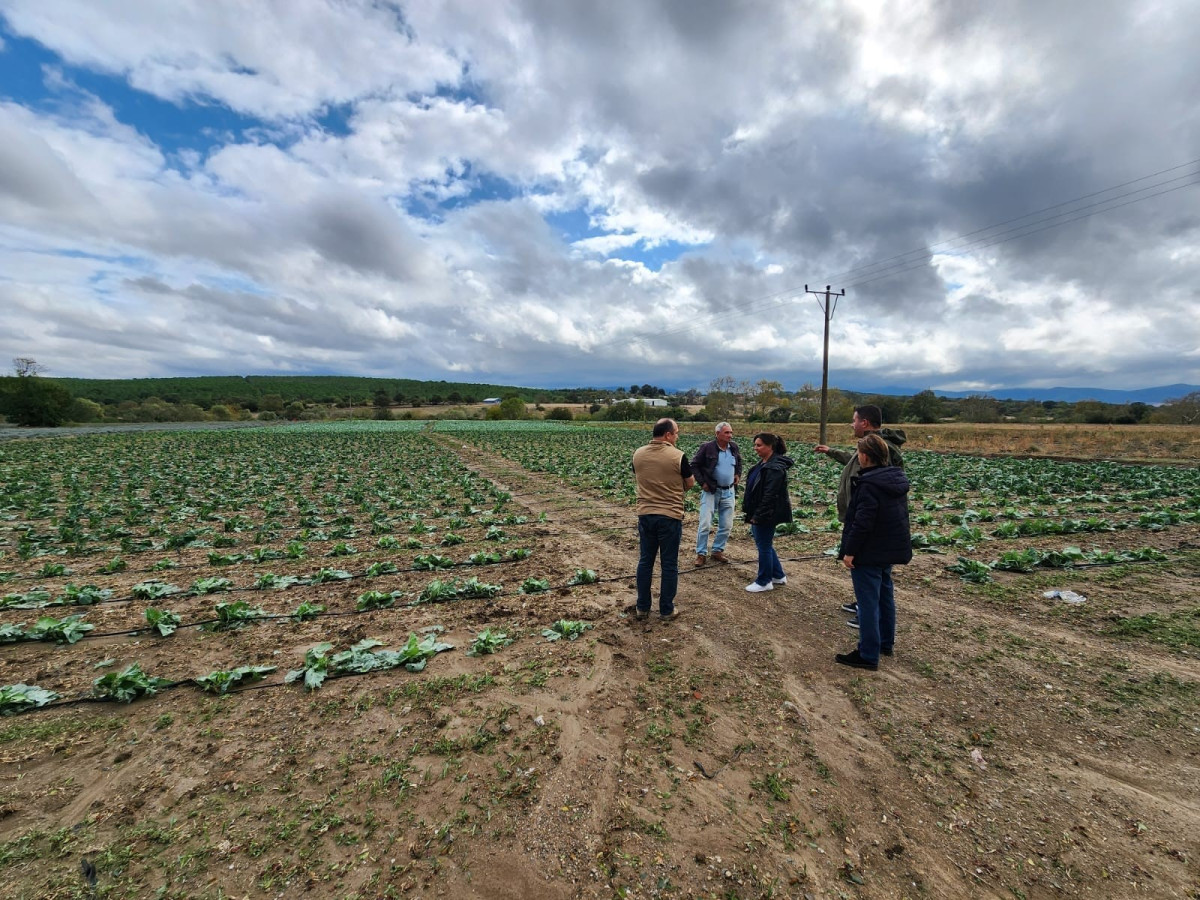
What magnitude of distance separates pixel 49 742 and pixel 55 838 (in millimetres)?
1403

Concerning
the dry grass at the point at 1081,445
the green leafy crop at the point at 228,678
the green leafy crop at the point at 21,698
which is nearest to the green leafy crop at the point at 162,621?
the green leafy crop at the point at 21,698

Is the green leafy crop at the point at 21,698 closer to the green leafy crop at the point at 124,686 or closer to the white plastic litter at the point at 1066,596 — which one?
the green leafy crop at the point at 124,686

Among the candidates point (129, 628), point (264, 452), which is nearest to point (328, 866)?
point (129, 628)

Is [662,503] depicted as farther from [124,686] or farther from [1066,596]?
[1066,596]

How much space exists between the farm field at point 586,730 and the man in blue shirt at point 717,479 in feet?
1.83

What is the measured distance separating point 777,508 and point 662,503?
1911 millimetres

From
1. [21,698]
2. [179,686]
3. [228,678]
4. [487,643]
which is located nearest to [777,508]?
[487,643]

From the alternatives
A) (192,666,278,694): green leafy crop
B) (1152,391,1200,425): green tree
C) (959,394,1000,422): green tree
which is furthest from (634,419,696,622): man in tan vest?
(959,394,1000,422): green tree

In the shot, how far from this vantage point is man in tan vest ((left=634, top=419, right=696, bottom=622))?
586 centimetres

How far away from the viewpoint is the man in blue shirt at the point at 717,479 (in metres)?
7.86

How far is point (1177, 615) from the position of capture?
620 centimetres

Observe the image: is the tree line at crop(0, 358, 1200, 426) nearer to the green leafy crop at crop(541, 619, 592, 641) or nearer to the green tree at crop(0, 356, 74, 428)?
the green tree at crop(0, 356, 74, 428)

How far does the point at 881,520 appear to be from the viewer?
4.82 m

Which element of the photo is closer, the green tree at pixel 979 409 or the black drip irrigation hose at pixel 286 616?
the black drip irrigation hose at pixel 286 616
